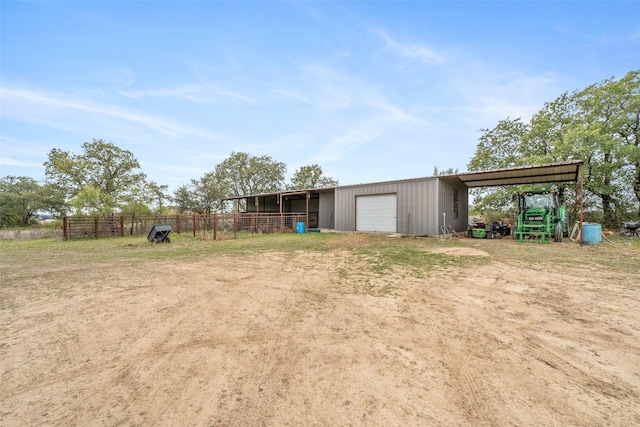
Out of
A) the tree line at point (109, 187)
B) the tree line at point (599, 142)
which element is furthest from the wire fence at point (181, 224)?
the tree line at point (599, 142)

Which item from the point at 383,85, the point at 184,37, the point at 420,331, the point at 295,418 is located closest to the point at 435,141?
the point at 383,85

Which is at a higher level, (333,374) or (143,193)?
(143,193)

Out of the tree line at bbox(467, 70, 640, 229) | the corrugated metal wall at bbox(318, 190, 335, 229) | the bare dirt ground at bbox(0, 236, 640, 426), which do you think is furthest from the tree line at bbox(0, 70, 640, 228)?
the bare dirt ground at bbox(0, 236, 640, 426)

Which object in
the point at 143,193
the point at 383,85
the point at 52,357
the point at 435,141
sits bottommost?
the point at 52,357

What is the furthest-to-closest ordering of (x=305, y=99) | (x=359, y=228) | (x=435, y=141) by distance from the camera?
(x=435, y=141) < (x=305, y=99) < (x=359, y=228)

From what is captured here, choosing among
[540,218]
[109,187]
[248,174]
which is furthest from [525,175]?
[109,187]

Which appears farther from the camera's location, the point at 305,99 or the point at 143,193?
the point at 143,193

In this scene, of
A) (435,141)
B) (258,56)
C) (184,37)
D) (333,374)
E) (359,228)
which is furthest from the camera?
(435,141)

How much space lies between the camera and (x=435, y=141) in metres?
18.7

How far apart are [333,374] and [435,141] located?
2022 centimetres

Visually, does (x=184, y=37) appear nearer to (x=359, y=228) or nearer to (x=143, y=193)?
(x=359, y=228)

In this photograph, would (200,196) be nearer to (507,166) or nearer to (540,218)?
(540,218)

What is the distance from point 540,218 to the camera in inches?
401

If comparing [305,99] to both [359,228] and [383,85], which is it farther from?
[359,228]
